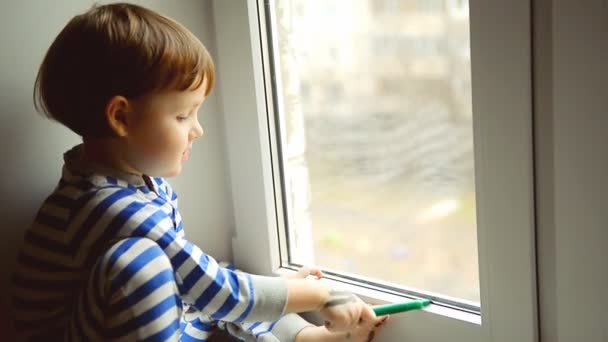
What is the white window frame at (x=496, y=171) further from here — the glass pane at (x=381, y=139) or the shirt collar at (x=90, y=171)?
the shirt collar at (x=90, y=171)

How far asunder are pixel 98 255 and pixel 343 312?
26cm

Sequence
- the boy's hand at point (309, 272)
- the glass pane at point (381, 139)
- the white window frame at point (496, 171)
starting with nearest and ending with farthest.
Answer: the white window frame at point (496, 171) < the glass pane at point (381, 139) < the boy's hand at point (309, 272)

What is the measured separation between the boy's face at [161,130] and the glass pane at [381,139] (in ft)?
0.64

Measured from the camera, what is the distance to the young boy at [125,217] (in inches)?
25.5

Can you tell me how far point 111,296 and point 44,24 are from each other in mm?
352

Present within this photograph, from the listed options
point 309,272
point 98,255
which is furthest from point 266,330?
point 98,255

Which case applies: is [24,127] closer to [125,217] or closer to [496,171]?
[125,217]

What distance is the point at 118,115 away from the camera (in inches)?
27.2

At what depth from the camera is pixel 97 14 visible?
692 mm

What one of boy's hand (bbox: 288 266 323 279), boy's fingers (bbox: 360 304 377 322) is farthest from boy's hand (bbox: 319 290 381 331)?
boy's hand (bbox: 288 266 323 279)

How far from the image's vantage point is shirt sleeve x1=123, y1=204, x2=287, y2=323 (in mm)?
673

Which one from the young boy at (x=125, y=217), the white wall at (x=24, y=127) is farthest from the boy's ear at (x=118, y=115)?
the white wall at (x=24, y=127)

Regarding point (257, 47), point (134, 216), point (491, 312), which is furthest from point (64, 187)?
point (491, 312)

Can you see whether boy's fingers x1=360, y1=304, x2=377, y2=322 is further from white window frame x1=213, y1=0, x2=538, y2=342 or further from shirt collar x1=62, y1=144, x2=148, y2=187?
shirt collar x1=62, y1=144, x2=148, y2=187
